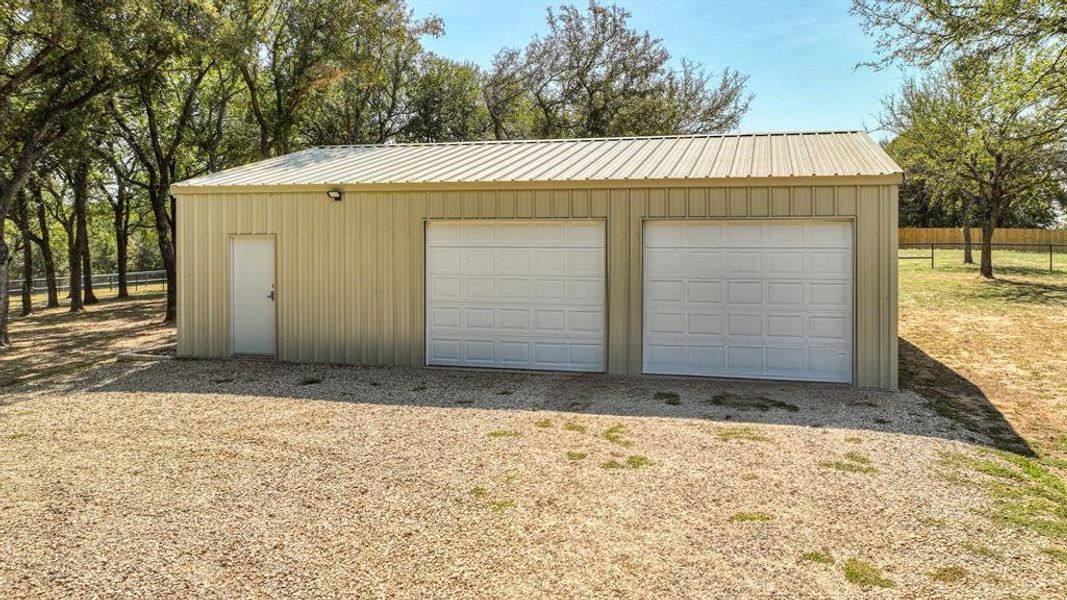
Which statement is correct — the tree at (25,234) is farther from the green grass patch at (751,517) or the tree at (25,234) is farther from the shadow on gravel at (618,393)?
the green grass patch at (751,517)

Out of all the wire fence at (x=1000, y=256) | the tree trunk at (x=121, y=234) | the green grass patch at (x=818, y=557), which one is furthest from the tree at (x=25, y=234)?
the wire fence at (x=1000, y=256)

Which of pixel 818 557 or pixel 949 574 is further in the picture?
pixel 818 557

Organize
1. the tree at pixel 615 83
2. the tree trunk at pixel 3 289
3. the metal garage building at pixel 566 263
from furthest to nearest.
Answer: the tree at pixel 615 83, the tree trunk at pixel 3 289, the metal garage building at pixel 566 263

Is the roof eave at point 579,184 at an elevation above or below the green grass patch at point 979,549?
above

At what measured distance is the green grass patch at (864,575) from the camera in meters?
2.86

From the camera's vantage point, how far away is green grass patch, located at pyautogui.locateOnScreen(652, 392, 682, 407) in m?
6.38

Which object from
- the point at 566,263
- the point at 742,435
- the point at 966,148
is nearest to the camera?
the point at 742,435

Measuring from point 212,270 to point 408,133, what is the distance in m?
14.0

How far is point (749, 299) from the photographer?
743 cm

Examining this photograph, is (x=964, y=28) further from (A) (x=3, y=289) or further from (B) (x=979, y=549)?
(A) (x=3, y=289)

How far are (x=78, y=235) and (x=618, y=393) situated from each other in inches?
709

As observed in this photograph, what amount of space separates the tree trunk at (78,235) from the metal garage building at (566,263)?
420 inches

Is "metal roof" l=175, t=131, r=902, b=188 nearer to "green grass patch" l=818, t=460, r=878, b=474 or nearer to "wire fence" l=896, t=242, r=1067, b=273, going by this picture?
"green grass patch" l=818, t=460, r=878, b=474

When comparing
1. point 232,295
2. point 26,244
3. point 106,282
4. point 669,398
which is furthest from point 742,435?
point 106,282
